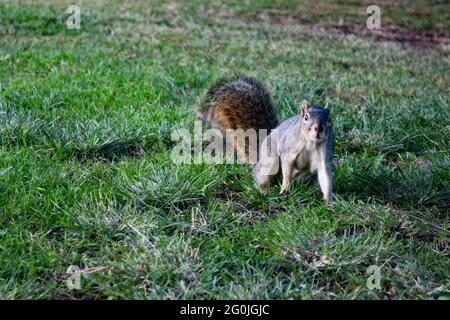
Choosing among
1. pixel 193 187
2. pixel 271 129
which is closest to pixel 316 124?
pixel 193 187

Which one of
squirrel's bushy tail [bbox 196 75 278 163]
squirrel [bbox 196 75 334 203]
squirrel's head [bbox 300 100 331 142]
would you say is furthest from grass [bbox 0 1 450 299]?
squirrel's head [bbox 300 100 331 142]

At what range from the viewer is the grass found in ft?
9.02

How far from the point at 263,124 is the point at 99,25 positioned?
14.6 ft

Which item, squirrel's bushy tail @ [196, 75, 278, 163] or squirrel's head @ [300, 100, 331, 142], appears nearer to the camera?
squirrel's head @ [300, 100, 331, 142]

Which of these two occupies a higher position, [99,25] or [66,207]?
[99,25]

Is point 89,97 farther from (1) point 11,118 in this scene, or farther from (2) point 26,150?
(2) point 26,150

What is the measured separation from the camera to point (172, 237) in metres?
3.00

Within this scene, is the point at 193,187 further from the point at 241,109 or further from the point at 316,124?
the point at 241,109

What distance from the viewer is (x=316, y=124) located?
10.9 ft

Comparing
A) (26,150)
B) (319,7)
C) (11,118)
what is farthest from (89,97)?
(319,7)

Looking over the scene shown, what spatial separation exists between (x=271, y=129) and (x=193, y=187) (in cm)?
93

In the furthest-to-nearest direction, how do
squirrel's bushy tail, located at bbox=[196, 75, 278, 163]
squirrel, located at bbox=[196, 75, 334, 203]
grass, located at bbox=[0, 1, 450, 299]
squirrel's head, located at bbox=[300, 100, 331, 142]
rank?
squirrel's bushy tail, located at bbox=[196, 75, 278, 163]
squirrel, located at bbox=[196, 75, 334, 203]
squirrel's head, located at bbox=[300, 100, 331, 142]
grass, located at bbox=[0, 1, 450, 299]

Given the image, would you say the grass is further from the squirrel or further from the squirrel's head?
the squirrel's head

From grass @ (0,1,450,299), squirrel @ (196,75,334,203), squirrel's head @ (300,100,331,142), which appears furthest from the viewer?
squirrel @ (196,75,334,203)
